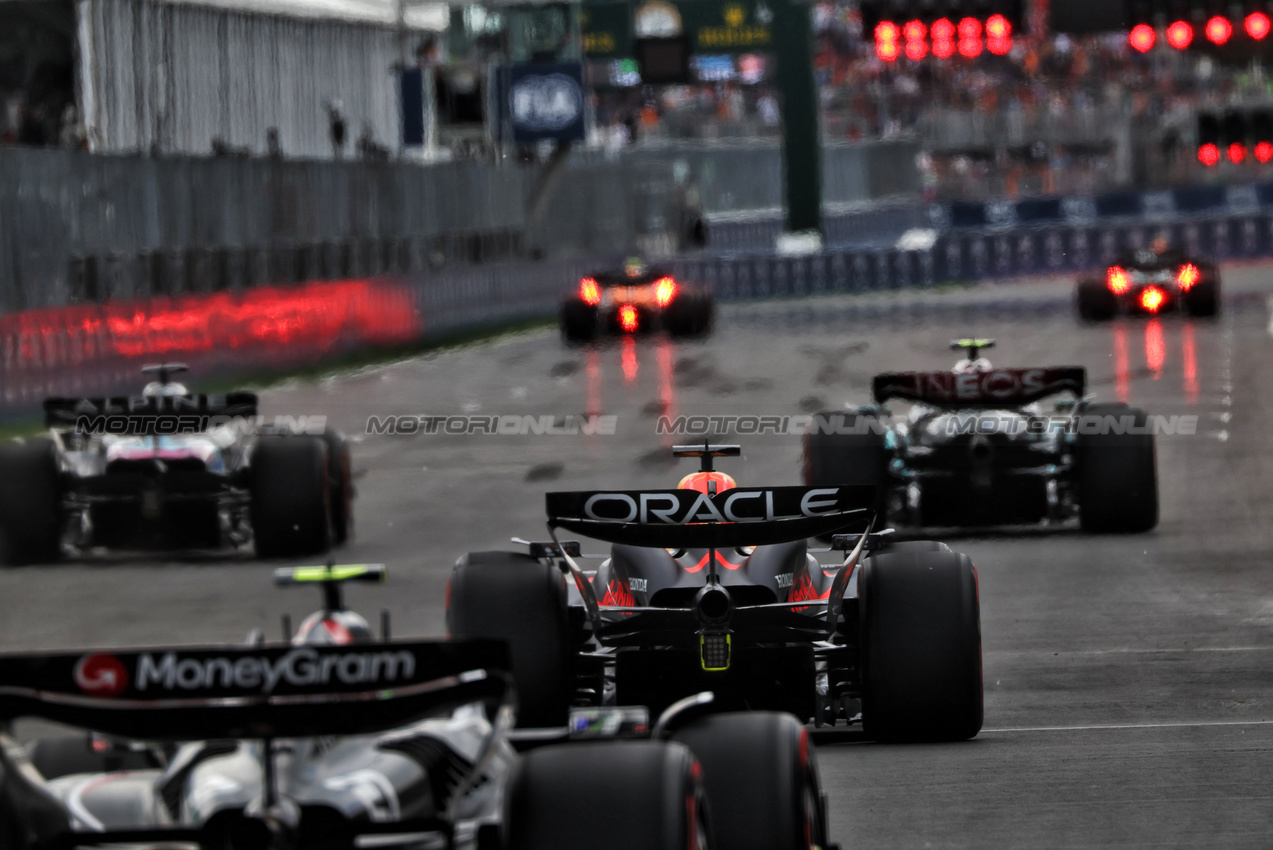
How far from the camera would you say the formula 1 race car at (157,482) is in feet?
40.0

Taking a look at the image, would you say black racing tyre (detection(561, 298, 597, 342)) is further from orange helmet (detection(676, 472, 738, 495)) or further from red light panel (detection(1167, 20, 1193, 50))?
orange helmet (detection(676, 472, 738, 495))

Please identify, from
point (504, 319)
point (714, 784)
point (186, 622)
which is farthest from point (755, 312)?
point (714, 784)

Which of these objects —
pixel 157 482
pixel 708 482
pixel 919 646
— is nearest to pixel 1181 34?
pixel 157 482

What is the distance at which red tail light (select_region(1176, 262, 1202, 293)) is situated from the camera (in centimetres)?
3086

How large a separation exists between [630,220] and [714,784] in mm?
43858

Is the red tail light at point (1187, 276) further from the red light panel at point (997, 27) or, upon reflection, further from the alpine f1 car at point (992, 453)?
the alpine f1 car at point (992, 453)

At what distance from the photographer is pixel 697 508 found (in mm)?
7309

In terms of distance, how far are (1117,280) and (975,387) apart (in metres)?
19.7

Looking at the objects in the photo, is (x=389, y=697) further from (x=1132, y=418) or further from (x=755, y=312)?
(x=755, y=312)

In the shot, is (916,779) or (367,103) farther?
(367,103)

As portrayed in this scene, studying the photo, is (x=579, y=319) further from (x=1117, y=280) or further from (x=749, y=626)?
(x=749, y=626)

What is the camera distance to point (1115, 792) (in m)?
6.86

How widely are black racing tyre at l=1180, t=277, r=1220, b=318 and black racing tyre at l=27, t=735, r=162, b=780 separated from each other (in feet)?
89.8

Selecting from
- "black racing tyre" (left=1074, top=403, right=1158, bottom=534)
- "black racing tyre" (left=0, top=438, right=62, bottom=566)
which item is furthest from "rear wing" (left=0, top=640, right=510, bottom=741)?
"black racing tyre" (left=1074, top=403, right=1158, bottom=534)
